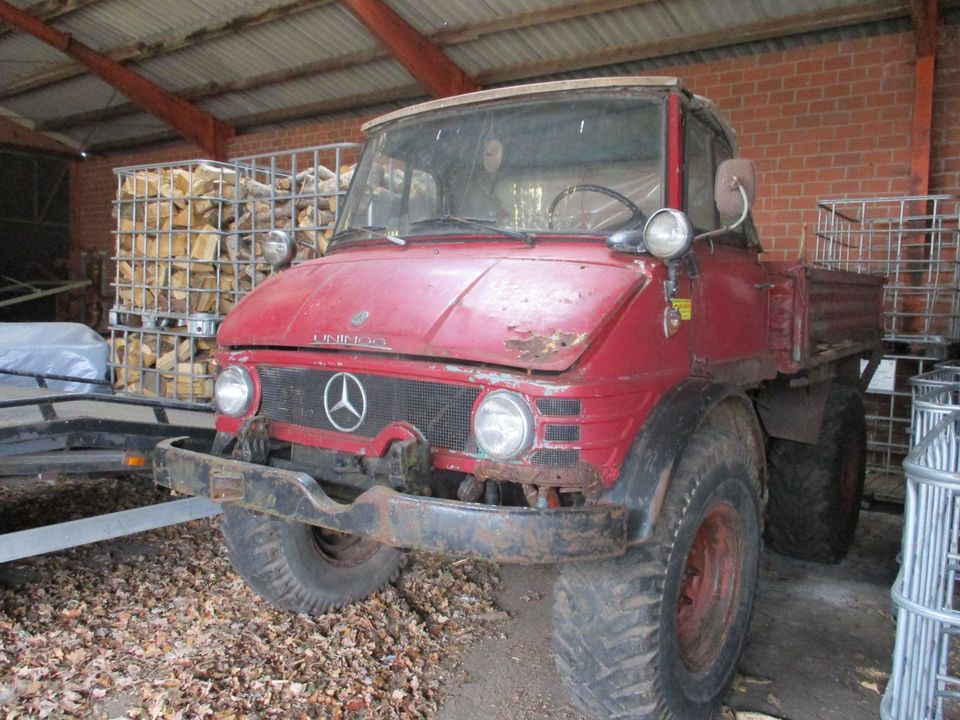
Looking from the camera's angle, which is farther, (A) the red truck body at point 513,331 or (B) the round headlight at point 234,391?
(B) the round headlight at point 234,391

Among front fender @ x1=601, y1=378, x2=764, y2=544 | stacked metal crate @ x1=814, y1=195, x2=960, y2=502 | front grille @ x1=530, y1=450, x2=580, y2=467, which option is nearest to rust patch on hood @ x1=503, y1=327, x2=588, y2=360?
front grille @ x1=530, y1=450, x2=580, y2=467

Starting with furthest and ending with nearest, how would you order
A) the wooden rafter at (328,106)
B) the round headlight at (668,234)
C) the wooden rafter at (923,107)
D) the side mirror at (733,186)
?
the wooden rafter at (328,106), the wooden rafter at (923,107), the side mirror at (733,186), the round headlight at (668,234)

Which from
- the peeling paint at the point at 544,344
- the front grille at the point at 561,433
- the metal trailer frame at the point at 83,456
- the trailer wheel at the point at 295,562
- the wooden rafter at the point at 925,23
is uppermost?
the wooden rafter at the point at 925,23

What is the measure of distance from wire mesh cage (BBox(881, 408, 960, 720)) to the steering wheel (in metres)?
1.28

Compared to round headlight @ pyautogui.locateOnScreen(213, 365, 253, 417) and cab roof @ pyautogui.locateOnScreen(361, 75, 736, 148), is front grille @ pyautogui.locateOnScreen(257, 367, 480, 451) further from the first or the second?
cab roof @ pyautogui.locateOnScreen(361, 75, 736, 148)

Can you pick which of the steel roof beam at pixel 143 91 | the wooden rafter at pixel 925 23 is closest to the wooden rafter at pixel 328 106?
the steel roof beam at pixel 143 91

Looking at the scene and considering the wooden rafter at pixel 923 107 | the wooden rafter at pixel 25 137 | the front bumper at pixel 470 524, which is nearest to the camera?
the front bumper at pixel 470 524

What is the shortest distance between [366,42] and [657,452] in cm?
891

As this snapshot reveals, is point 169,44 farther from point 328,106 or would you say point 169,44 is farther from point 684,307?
point 684,307

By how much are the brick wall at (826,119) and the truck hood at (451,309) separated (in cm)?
584

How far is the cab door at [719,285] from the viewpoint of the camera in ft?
9.69

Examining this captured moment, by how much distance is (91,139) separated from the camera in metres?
16.0

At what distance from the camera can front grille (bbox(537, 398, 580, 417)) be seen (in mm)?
2264

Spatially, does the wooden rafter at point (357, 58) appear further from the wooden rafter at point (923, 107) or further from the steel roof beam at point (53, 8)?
the wooden rafter at point (923, 107)
